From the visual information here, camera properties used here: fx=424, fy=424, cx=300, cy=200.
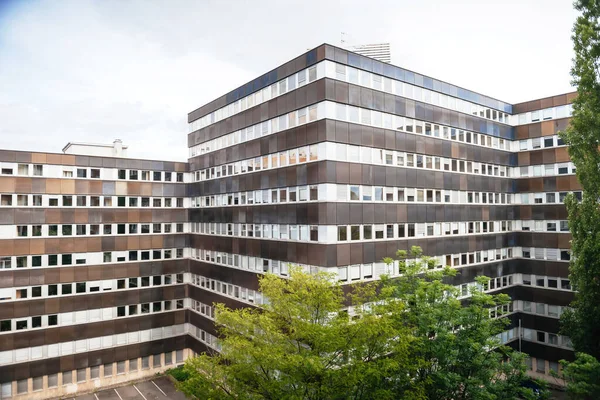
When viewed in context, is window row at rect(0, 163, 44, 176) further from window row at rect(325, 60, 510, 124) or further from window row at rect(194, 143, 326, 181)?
window row at rect(325, 60, 510, 124)

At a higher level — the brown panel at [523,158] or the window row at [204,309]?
the brown panel at [523,158]

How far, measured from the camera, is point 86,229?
140 ft

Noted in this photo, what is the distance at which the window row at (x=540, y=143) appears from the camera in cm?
4291

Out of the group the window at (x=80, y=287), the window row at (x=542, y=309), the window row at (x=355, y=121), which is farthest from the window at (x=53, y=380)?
the window row at (x=542, y=309)

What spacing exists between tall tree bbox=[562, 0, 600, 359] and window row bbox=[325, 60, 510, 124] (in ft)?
34.5

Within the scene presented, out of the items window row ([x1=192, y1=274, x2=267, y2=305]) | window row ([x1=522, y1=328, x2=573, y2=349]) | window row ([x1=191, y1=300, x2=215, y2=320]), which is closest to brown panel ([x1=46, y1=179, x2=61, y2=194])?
window row ([x1=192, y1=274, x2=267, y2=305])

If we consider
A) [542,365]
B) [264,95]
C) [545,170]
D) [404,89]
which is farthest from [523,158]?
[264,95]

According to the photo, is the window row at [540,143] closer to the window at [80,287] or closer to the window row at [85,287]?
the window row at [85,287]

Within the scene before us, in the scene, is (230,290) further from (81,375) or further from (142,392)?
(81,375)

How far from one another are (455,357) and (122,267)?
113 ft

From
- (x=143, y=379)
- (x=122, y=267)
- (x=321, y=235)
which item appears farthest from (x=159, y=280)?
(x=321, y=235)

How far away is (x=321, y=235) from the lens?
29281 millimetres

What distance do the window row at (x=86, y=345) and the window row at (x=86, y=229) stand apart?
34.4 feet

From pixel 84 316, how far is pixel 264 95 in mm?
28086
